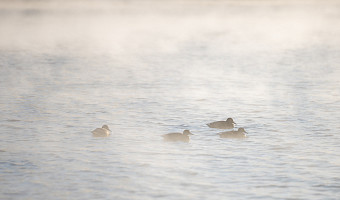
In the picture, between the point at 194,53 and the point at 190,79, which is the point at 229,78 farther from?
the point at 194,53

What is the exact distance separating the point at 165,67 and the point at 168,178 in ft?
71.5

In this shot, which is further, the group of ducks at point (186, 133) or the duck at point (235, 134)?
the duck at point (235, 134)

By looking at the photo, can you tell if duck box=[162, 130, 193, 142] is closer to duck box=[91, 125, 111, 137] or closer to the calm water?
the calm water

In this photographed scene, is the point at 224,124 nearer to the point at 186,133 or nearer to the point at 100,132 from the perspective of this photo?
the point at 186,133

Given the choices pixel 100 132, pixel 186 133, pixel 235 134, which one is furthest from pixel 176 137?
pixel 100 132

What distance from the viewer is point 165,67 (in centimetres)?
3762

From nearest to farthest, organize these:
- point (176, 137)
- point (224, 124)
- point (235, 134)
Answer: point (176, 137) → point (235, 134) → point (224, 124)

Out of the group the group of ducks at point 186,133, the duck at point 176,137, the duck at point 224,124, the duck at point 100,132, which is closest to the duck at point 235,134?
the group of ducks at point 186,133

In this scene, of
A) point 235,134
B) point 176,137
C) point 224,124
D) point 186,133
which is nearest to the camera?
point 176,137

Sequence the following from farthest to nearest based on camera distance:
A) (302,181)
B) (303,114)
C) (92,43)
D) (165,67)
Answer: (92,43) < (165,67) < (303,114) < (302,181)

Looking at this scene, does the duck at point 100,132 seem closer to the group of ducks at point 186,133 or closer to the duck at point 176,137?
the group of ducks at point 186,133

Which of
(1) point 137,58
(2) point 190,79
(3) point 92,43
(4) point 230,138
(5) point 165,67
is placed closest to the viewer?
(4) point 230,138

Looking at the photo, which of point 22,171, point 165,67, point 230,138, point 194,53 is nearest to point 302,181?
point 230,138

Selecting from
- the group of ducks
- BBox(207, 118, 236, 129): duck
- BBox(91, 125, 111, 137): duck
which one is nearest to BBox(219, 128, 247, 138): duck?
the group of ducks
